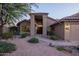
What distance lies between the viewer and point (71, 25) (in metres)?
9.86

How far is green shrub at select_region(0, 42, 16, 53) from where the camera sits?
880 centimetres

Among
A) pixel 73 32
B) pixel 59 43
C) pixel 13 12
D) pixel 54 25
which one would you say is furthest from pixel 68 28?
pixel 13 12

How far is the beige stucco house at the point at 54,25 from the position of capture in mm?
9320

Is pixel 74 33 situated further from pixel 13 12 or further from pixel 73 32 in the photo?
pixel 13 12

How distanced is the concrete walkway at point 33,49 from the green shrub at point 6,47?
15cm

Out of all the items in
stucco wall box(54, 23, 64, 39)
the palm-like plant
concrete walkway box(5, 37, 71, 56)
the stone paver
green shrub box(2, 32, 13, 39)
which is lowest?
concrete walkway box(5, 37, 71, 56)

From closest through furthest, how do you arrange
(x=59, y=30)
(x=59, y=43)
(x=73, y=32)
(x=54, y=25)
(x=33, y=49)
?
(x=33, y=49) < (x=59, y=43) < (x=54, y=25) < (x=59, y=30) < (x=73, y=32)

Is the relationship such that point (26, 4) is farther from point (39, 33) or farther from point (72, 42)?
point (72, 42)

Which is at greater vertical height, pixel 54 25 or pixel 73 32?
pixel 54 25

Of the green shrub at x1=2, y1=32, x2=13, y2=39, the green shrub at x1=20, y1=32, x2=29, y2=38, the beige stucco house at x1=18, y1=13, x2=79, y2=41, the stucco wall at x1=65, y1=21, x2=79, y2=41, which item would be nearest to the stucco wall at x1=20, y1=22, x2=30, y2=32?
the beige stucco house at x1=18, y1=13, x2=79, y2=41

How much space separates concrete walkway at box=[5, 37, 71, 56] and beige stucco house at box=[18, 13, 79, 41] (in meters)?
0.39

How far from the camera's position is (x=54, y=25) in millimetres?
9516

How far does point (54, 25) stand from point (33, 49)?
1.17 metres

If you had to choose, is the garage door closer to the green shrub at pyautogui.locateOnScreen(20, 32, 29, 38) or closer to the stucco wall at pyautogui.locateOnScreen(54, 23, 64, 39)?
the stucco wall at pyautogui.locateOnScreen(54, 23, 64, 39)
